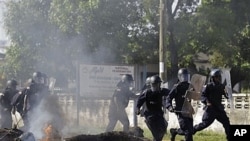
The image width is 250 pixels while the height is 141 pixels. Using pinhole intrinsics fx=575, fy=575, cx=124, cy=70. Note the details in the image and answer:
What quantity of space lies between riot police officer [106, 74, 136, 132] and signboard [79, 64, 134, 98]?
134 inches

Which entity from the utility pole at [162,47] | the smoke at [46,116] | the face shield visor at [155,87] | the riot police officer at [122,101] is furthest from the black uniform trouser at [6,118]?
the face shield visor at [155,87]

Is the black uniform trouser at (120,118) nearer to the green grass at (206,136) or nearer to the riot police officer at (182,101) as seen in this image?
the green grass at (206,136)

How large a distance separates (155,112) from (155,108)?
0.09 metres

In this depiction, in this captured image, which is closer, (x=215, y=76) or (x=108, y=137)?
(x=108, y=137)

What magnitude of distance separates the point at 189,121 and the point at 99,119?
8.52 m

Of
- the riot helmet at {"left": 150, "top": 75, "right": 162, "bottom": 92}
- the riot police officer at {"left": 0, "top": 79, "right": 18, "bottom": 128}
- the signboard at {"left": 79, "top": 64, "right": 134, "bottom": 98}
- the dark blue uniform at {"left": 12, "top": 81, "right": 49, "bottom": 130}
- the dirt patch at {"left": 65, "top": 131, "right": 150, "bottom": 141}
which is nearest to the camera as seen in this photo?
the dirt patch at {"left": 65, "top": 131, "right": 150, "bottom": 141}

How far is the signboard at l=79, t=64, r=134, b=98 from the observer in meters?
17.9

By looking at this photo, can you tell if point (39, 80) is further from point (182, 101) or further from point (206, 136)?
point (206, 136)

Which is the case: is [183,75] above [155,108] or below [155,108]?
above

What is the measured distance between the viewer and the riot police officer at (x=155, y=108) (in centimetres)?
1202

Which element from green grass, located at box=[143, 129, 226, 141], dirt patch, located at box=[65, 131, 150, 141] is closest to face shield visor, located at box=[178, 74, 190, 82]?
dirt patch, located at box=[65, 131, 150, 141]

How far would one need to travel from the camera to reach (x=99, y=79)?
1806 cm

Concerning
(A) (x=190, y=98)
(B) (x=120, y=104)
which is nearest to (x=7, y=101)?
(B) (x=120, y=104)

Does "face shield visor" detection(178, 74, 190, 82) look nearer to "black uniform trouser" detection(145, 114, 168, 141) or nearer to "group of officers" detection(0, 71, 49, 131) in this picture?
"black uniform trouser" detection(145, 114, 168, 141)
